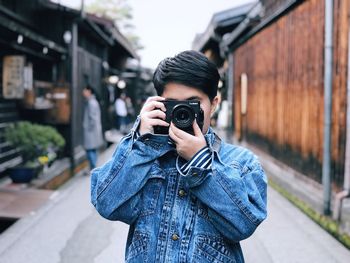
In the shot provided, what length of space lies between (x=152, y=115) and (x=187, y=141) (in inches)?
6.8

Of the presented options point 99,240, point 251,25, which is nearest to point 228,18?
point 251,25

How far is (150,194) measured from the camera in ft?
6.54

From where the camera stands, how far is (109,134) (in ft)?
75.3

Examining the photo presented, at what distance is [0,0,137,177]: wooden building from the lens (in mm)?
9951

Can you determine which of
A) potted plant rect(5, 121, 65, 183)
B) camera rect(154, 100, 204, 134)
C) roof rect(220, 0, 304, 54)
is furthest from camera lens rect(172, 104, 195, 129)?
roof rect(220, 0, 304, 54)

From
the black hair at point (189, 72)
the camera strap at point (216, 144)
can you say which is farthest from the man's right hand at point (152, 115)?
the camera strap at point (216, 144)

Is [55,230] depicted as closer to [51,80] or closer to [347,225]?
[347,225]

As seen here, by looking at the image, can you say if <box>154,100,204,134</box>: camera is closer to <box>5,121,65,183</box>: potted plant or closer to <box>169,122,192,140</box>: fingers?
<box>169,122,192,140</box>: fingers

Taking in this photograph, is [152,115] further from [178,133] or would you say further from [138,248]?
[138,248]

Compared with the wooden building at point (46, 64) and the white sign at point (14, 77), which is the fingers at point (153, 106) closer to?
the wooden building at point (46, 64)

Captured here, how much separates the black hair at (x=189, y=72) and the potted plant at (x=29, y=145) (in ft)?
25.5

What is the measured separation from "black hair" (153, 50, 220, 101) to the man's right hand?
0.39ft

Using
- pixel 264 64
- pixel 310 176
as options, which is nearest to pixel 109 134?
pixel 264 64

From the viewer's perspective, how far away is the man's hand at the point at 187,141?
1861mm
